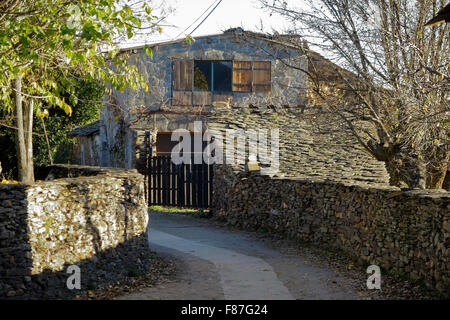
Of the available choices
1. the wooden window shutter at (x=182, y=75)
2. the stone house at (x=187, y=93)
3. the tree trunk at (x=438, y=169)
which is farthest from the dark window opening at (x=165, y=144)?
the tree trunk at (x=438, y=169)

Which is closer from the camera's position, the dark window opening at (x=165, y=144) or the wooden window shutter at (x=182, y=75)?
the wooden window shutter at (x=182, y=75)

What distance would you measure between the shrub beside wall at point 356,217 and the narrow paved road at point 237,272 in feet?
2.55

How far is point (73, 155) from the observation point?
85.8 ft

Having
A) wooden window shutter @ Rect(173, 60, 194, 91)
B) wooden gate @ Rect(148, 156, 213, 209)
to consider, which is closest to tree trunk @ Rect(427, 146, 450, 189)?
wooden gate @ Rect(148, 156, 213, 209)

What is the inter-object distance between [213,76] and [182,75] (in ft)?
4.34

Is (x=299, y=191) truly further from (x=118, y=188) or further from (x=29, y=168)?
(x=29, y=168)

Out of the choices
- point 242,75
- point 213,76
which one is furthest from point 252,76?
point 213,76

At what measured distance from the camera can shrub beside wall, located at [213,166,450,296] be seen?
739cm

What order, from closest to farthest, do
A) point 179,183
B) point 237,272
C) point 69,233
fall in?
1. point 69,233
2. point 237,272
3. point 179,183

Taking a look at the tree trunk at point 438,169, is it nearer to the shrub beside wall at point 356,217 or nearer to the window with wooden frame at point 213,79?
the shrub beside wall at point 356,217

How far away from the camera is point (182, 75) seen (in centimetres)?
2181

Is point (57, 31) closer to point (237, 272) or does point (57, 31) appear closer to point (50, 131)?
point (237, 272)

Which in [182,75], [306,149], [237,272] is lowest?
[237,272]

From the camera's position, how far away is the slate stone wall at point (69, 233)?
7.01 metres
